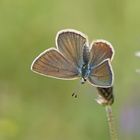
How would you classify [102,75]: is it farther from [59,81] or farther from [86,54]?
[59,81]

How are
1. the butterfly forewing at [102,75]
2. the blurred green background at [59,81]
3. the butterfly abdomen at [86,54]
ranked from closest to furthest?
the butterfly forewing at [102,75]
the butterfly abdomen at [86,54]
the blurred green background at [59,81]

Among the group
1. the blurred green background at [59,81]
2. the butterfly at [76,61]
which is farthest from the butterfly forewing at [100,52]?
the blurred green background at [59,81]

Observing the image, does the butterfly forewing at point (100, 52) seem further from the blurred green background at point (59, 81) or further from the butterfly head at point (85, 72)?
the blurred green background at point (59, 81)

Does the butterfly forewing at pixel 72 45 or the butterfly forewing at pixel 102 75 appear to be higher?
the butterfly forewing at pixel 72 45

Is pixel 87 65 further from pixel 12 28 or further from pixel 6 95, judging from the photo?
pixel 12 28

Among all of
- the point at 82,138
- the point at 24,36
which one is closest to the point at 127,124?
the point at 82,138

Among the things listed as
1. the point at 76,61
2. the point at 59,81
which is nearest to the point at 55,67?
the point at 76,61
